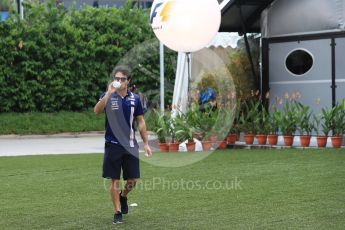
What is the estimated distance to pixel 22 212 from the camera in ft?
29.0

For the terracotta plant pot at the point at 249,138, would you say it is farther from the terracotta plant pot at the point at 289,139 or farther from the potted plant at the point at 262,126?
the terracotta plant pot at the point at 289,139

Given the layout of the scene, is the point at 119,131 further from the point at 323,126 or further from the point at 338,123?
the point at 323,126

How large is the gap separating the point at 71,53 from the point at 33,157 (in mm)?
10789

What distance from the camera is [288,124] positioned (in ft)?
55.2

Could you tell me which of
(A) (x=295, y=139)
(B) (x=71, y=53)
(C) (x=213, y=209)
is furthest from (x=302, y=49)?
(B) (x=71, y=53)

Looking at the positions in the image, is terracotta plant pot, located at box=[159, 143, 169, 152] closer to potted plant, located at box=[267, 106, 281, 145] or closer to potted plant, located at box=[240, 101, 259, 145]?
potted plant, located at box=[240, 101, 259, 145]

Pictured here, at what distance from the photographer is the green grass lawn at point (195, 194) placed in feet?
26.5

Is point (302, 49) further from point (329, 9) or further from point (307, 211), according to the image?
point (307, 211)

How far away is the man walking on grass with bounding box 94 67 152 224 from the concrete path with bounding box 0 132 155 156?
32.3ft

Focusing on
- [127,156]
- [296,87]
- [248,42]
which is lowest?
[127,156]

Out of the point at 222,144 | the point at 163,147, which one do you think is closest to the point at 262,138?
the point at 222,144

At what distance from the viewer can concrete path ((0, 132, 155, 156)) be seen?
62.9ft

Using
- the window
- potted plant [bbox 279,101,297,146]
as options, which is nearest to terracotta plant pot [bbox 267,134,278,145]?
potted plant [bbox 279,101,297,146]

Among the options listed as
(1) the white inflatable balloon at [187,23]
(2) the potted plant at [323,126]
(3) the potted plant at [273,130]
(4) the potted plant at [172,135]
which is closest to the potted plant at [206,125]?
(4) the potted plant at [172,135]
